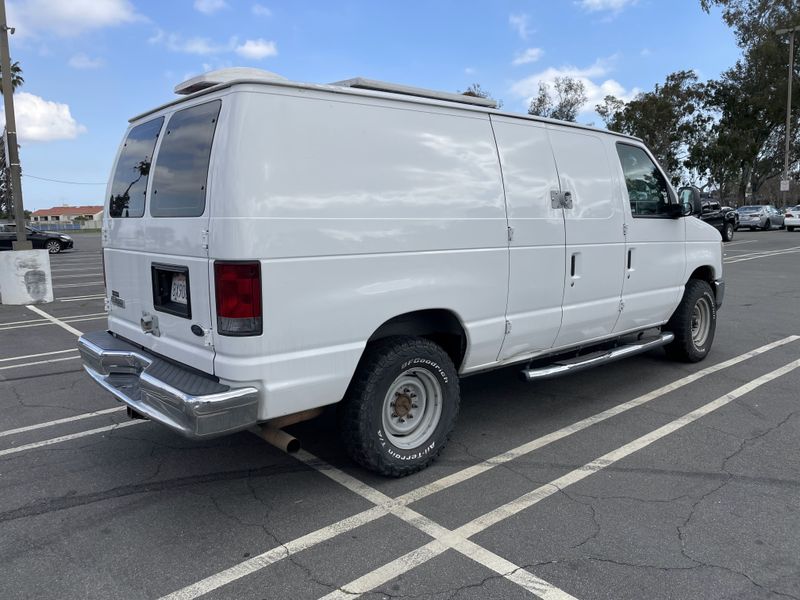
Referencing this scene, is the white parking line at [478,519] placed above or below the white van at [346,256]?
below

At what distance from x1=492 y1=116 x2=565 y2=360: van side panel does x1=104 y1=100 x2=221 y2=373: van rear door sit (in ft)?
6.78

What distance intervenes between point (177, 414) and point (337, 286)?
107 cm

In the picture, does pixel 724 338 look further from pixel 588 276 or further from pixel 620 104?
pixel 620 104

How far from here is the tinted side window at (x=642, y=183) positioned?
5434mm

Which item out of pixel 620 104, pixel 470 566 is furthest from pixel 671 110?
pixel 470 566

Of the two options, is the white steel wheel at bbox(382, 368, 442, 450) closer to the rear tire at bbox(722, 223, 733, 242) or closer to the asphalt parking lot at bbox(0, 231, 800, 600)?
the asphalt parking lot at bbox(0, 231, 800, 600)

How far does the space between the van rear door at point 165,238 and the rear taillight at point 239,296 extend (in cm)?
13

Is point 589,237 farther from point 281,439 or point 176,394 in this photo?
point 176,394

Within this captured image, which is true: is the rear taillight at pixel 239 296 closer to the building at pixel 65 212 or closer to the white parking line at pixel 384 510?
the white parking line at pixel 384 510

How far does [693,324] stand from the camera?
6578mm

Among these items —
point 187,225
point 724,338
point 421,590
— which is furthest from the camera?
point 724,338

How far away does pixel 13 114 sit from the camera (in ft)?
36.7

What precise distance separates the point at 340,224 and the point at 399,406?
131cm

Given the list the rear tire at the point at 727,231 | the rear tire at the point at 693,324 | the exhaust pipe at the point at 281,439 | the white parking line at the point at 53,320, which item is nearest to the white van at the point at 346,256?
the exhaust pipe at the point at 281,439
